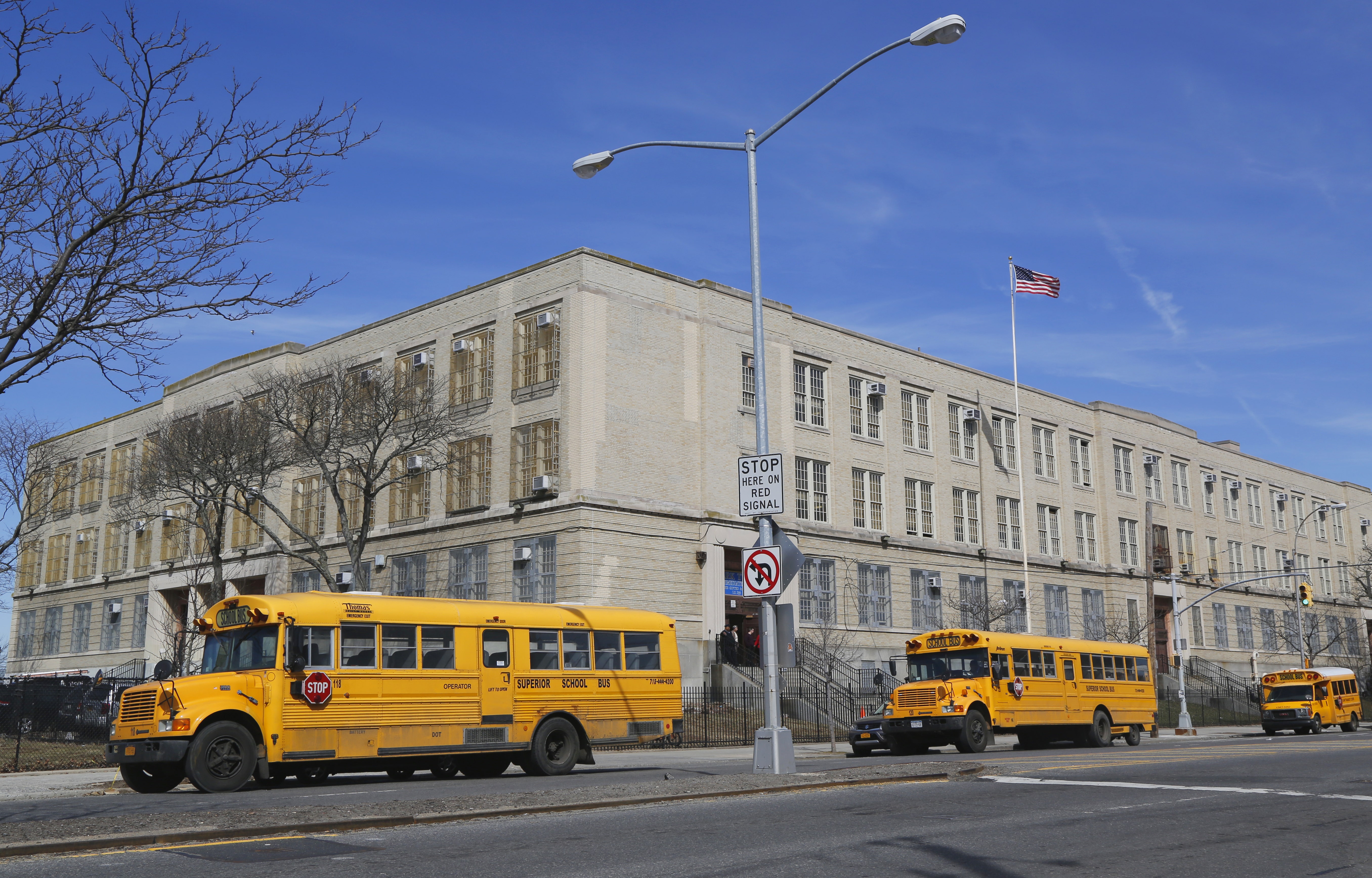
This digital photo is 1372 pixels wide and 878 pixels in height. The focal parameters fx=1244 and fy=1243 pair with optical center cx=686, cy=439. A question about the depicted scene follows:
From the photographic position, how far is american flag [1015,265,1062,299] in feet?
162

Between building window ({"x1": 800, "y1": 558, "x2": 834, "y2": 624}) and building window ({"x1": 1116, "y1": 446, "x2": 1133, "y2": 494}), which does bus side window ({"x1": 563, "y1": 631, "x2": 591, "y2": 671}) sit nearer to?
building window ({"x1": 800, "y1": 558, "x2": 834, "y2": 624})

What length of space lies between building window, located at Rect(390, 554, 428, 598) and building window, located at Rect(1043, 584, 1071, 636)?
2785 centimetres

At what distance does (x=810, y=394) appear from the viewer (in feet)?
155

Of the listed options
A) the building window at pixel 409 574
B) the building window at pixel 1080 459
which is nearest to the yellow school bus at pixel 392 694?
the building window at pixel 409 574

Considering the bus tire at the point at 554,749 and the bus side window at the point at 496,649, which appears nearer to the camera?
the bus side window at the point at 496,649

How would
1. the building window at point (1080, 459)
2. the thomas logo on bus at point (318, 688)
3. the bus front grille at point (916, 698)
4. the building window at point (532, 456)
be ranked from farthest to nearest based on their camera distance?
the building window at point (1080, 459) < the building window at point (532, 456) < the bus front grille at point (916, 698) < the thomas logo on bus at point (318, 688)

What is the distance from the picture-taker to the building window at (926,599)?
164 ft

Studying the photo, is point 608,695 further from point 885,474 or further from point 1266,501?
point 1266,501

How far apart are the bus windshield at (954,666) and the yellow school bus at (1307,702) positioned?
74.0 ft

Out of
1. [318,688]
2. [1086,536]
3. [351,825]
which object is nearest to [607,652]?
[318,688]

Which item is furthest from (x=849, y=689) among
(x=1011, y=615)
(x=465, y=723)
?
(x=465, y=723)

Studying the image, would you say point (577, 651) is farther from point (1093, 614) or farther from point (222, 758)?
point (1093, 614)

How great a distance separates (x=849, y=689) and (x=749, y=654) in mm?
3832

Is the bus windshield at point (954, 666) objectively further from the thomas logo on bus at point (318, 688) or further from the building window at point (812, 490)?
the building window at point (812, 490)
